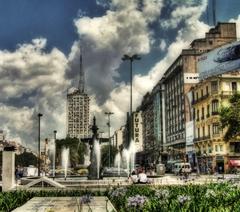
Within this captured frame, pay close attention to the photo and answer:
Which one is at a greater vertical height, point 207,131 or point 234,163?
point 207,131

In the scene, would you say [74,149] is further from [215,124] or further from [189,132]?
[215,124]

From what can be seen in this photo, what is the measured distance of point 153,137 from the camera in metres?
149

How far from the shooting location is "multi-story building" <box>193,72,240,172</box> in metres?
76.9

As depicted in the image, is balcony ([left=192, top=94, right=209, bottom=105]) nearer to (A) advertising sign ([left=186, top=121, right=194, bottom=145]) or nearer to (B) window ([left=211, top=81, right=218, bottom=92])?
(B) window ([left=211, top=81, right=218, bottom=92])

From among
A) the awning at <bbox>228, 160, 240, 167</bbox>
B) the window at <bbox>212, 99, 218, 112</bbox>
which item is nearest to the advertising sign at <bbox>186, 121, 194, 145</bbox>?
the window at <bbox>212, 99, 218, 112</bbox>

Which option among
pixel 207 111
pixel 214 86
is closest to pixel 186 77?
pixel 207 111

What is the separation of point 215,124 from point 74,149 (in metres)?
67.8

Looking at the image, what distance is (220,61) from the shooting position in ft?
294

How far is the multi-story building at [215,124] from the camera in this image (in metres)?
76.9

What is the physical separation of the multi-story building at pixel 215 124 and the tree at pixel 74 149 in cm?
5568

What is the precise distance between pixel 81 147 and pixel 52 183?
11776cm

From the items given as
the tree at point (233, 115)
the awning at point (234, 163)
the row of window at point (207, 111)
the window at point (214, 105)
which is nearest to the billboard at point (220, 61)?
the row of window at point (207, 111)

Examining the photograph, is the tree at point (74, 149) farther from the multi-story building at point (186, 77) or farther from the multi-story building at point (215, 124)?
the multi-story building at point (215, 124)

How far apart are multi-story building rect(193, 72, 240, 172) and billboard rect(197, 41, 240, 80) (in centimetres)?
634
